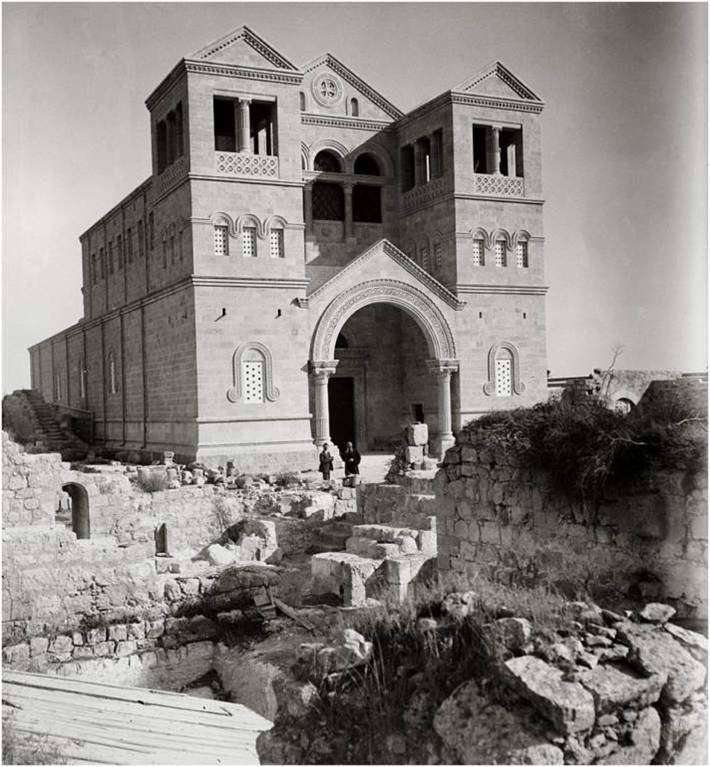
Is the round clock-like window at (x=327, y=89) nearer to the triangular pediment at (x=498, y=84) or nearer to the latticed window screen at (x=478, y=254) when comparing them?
the triangular pediment at (x=498, y=84)

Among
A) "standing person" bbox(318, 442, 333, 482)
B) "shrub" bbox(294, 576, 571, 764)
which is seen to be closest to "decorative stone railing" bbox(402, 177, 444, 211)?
"standing person" bbox(318, 442, 333, 482)

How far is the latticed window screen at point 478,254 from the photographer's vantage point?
29194 millimetres

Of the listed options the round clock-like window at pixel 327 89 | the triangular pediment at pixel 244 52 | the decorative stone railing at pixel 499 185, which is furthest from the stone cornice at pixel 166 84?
the decorative stone railing at pixel 499 185

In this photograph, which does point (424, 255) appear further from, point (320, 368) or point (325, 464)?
point (325, 464)

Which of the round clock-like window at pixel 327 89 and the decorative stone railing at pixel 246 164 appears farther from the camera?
the round clock-like window at pixel 327 89

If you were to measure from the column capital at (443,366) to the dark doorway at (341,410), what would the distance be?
3568 millimetres

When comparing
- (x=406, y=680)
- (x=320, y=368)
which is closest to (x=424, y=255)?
(x=320, y=368)

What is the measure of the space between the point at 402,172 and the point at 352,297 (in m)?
7.42

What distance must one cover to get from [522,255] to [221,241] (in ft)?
36.9

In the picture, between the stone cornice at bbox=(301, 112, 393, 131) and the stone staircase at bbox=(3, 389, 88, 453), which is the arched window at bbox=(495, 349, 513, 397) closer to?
the stone cornice at bbox=(301, 112, 393, 131)

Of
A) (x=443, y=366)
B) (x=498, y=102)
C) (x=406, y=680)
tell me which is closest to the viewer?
(x=406, y=680)

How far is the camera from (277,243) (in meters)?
25.9

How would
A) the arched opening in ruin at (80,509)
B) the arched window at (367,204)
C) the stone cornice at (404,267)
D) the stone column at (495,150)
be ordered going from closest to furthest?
the arched opening in ruin at (80,509) < the stone cornice at (404,267) < the stone column at (495,150) < the arched window at (367,204)

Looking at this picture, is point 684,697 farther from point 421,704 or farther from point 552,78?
point 552,78
